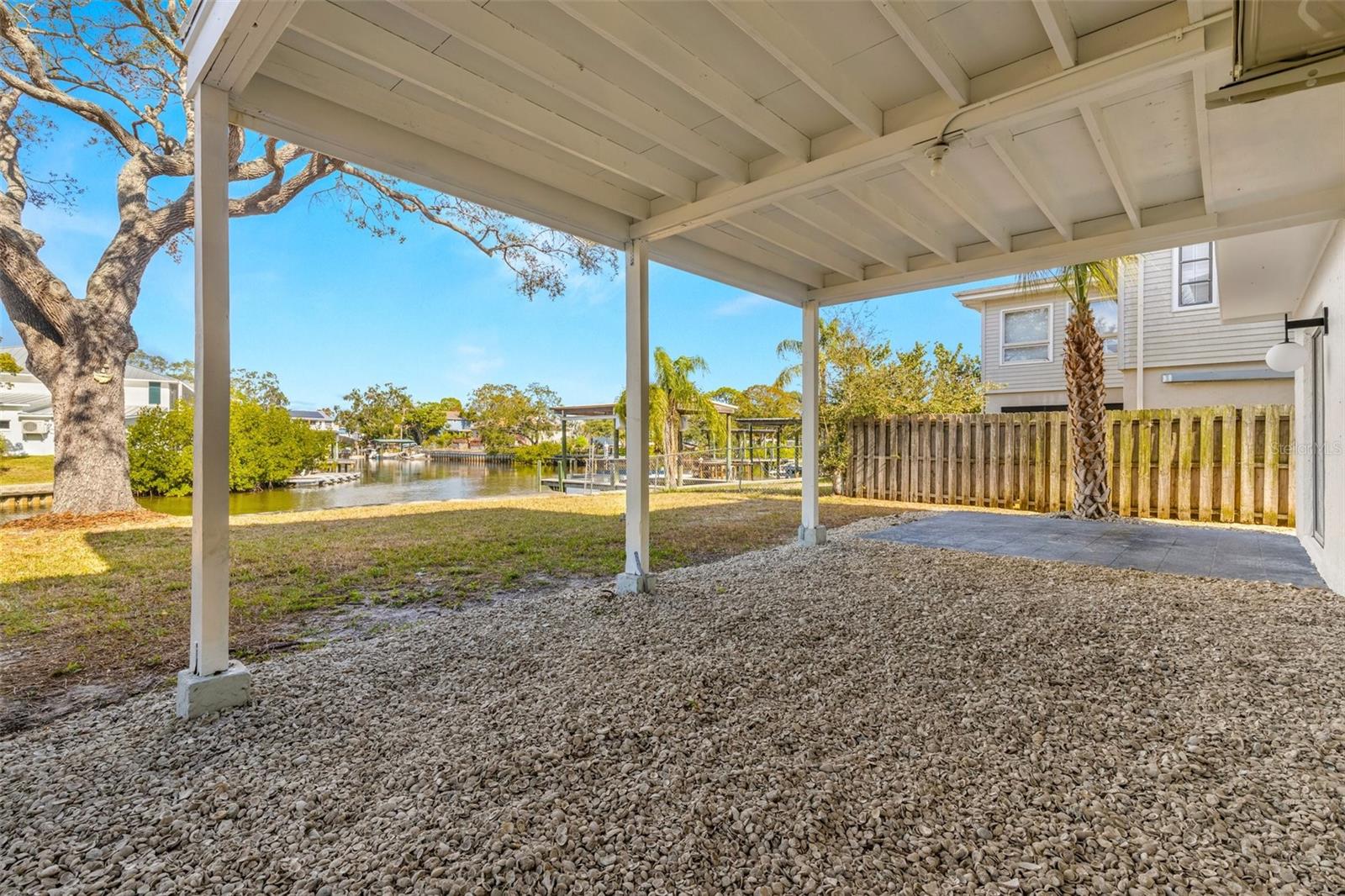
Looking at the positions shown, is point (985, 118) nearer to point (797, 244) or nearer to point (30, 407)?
point (797, 244)

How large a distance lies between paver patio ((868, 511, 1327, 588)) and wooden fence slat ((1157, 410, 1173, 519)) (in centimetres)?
78

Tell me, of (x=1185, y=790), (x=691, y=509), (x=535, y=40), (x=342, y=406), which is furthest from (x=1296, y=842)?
(x=342, y=406)

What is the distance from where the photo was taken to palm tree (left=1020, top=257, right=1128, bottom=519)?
26.2ft

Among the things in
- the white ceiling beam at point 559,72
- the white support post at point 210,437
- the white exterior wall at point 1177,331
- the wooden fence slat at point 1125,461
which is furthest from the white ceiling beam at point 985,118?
the white exterior wall at point 1177,331

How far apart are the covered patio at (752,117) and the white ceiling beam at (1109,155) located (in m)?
0.02

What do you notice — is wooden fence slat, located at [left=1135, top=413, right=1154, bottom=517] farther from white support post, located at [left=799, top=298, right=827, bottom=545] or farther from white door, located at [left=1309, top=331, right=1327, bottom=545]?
white support post, located at [left=799, top=298, right=827, bottom=545]

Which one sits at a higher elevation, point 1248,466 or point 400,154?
point 400,154

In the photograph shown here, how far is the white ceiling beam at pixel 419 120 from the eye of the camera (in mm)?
2609

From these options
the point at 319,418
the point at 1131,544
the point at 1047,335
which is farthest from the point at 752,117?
the point at 319,418

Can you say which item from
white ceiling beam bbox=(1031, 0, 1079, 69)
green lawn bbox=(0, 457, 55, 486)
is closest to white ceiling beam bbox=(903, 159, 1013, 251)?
white ceiling beam bbox=(1031, 0, 1079, 69)

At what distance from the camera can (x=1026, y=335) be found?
12.4m

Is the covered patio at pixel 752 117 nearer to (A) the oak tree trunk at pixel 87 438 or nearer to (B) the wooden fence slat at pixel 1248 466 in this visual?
(B) the wooden fence slat at pixel 1248 466

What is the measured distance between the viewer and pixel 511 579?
5125 millimetres

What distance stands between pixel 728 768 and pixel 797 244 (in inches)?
160
